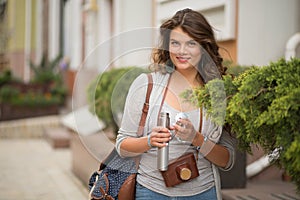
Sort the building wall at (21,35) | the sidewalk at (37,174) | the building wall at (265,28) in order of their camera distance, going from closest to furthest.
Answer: the building wall at (265,28)
the sidewalk at (37,174)
the building wall at (21,35)

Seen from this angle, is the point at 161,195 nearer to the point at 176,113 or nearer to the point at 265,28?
the point at 176,113

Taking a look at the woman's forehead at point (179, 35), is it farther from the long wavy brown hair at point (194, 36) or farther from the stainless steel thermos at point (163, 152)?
the stainless steel thermos at point (163, 152)

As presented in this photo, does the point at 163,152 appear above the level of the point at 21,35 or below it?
below

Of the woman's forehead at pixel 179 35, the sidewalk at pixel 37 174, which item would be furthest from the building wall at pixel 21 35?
the woman's forehead at pixel 179 35

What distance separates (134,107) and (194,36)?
1.39 ft

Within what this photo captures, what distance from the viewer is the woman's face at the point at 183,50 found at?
2645 millimetres

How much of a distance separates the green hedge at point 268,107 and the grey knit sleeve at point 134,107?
25 centimetres

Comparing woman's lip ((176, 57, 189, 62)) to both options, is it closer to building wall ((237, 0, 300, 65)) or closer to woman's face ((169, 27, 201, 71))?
woman's face ((169, 27, 201, 71))

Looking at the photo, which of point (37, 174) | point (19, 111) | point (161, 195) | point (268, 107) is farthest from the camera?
point (19, 111)

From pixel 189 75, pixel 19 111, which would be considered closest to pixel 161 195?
pixel 189 75

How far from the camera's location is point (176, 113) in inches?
103

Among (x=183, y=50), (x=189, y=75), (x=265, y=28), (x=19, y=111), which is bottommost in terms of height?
(x=19, y=111)

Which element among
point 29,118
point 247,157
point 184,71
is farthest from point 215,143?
point 29,118

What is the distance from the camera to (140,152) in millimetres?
2691
